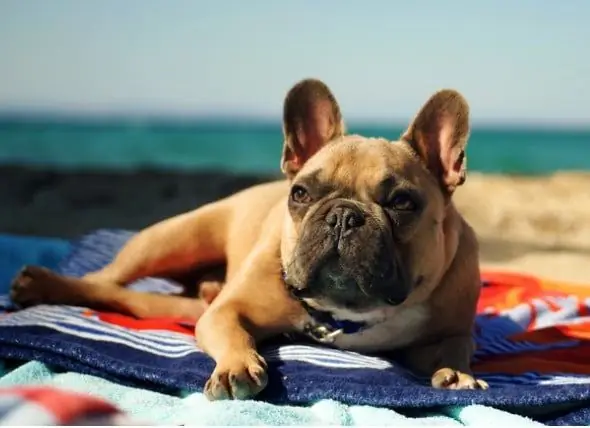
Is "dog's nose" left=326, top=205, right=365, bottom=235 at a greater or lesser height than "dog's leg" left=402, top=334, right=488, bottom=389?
greater

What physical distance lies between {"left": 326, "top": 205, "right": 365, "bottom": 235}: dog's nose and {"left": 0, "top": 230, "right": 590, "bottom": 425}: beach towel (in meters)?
0.36

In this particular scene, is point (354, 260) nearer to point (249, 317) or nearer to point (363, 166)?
point (363, 166)

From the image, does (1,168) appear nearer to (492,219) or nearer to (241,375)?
(492,219)

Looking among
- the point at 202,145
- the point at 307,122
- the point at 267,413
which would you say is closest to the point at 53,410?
the point at 267,413

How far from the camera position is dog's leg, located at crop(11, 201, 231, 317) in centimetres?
288

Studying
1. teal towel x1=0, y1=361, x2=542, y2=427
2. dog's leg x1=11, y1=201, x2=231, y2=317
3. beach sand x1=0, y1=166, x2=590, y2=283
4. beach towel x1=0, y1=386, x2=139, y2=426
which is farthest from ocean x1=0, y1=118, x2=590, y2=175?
beach towel x1=0, y1=386, x2=139, y2=426

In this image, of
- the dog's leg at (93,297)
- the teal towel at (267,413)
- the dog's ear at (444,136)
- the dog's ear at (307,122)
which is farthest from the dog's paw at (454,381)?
the dog's leg at (93,297)

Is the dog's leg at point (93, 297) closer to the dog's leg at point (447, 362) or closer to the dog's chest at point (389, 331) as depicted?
the dog's chest at point (389, 331)

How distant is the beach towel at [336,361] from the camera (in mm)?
1998

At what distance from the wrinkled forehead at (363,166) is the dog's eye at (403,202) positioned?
0.12 feet

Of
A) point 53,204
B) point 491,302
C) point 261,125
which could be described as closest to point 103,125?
point 261,125

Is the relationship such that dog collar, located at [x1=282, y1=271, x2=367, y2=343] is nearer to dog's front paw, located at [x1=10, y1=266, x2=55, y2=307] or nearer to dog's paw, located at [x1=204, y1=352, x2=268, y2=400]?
dog's paw, located at [x1=204, y1=352, x2=268, y2=400]

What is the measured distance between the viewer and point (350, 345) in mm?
2424

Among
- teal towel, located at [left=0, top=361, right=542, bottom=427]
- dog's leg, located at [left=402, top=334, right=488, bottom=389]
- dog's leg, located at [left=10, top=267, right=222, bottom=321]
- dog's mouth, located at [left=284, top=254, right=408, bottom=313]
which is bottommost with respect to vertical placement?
dog's leg, located at [left=10, top=267, right=222, bottom=321]
